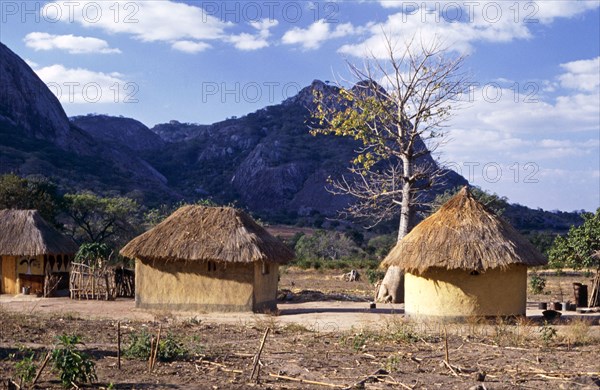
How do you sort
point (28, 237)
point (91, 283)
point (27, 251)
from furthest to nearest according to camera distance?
point (28, 237) → point (27, 251) → point (91, 283)

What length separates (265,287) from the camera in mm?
19172

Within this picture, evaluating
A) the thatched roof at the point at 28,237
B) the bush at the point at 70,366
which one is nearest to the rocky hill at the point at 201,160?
the thatched roof at the point at 28,237

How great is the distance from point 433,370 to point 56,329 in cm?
728

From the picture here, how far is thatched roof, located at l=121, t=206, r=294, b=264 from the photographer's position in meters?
18.2

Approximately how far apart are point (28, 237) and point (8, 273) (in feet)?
4.42

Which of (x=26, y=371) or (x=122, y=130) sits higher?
(x=122, y=130)

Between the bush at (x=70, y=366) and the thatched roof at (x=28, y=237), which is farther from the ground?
the thatched roof at (x=28, y=237)

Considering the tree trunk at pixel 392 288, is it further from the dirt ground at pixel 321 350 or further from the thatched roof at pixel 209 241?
the thatched roof at pixel 209 241

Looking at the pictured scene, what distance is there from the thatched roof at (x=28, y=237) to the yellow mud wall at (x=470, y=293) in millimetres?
12692

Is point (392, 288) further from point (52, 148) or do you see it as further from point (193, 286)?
point (52, 148)

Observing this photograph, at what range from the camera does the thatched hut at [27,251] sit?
930 inches

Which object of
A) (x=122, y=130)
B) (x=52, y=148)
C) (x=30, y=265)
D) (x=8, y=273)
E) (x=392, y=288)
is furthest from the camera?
(x=122, y=130)

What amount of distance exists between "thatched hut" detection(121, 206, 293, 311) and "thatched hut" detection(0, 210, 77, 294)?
19.7 feet

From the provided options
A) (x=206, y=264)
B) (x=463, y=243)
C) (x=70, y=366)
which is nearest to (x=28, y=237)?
A: (x=206, y=264)
